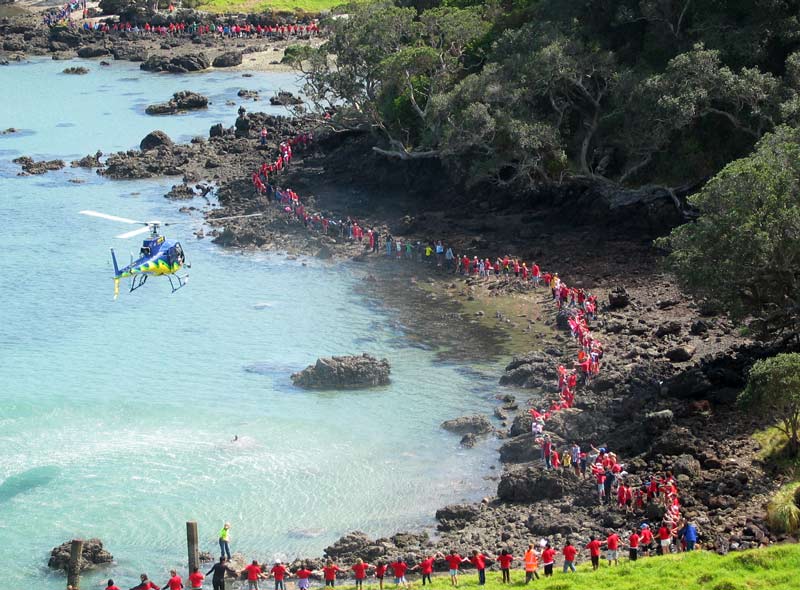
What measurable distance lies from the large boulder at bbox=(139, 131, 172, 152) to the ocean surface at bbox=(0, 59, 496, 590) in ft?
43.0

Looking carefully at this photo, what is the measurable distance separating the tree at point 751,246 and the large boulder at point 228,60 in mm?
80402

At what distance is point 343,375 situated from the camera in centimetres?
4753

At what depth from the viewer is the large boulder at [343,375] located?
156 ft

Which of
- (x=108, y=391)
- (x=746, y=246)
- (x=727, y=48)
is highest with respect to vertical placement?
(x=727, y=48)

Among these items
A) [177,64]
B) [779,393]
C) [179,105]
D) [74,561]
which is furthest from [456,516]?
[177,64]

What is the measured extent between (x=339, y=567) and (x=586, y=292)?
2357 cm

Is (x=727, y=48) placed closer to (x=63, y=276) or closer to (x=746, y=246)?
(x=746, y=246)

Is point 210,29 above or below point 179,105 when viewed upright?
above

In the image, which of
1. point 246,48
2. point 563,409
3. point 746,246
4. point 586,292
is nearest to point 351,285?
point 586,292

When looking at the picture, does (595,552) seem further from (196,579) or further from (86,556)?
(86,556)

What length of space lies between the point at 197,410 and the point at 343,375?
5.85 metres

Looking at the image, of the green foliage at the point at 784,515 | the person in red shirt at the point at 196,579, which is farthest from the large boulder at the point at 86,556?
the green foliage at the point at 784,515

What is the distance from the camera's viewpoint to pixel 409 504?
38.7 metres

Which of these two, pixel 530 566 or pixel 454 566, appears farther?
pixel 454 566
